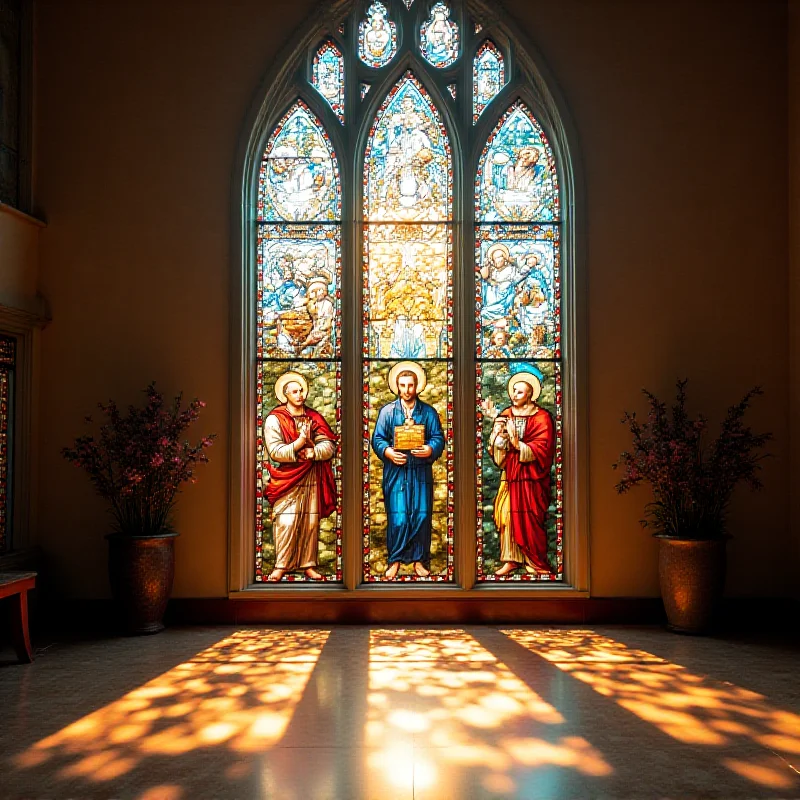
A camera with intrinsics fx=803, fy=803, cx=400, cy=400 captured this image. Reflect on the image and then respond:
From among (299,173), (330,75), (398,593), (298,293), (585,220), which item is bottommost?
(398,593)

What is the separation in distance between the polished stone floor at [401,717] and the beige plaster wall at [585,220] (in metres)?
1.03

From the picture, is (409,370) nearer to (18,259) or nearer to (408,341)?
(408,341)

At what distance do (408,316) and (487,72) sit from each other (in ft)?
6.36

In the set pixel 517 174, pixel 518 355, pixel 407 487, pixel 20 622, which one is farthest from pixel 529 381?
pixel 20 622

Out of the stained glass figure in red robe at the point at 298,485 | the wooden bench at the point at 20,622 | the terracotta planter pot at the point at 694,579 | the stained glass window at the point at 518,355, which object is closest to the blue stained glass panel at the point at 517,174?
the stained glass window at the point at 518,355

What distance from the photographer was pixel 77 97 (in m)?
5.80

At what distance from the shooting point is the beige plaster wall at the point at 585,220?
5.68m

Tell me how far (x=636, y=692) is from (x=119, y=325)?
413 cm

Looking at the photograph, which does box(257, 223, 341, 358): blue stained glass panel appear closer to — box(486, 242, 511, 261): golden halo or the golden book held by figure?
the golden book held by figure

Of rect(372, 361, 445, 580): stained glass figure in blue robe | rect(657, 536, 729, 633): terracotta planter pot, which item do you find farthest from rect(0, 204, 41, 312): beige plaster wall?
rect(657, 536, 729, 633): terracotta planter pot

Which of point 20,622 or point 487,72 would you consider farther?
point 487,72

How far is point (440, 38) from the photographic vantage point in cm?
603

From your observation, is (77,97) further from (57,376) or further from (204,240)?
(57,376)

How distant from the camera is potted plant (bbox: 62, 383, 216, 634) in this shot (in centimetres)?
520
